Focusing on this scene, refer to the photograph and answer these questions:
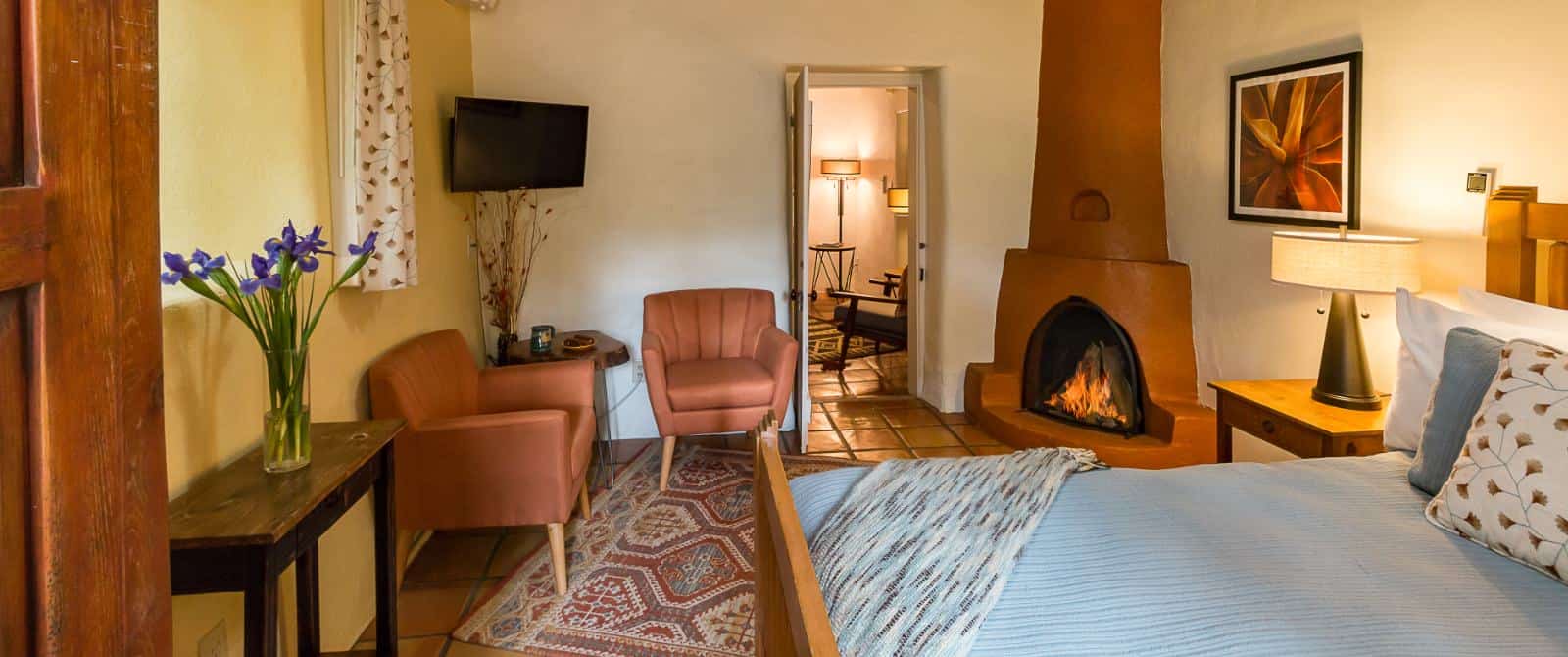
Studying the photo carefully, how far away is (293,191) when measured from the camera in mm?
2342

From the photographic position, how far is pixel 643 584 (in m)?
2.95

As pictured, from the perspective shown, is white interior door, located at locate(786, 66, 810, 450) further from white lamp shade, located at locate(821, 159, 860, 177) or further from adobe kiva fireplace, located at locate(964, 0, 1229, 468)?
white lamp shade, located at locate(821, 159, 860, 177)

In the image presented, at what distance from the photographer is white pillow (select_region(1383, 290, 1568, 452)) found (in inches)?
86.1

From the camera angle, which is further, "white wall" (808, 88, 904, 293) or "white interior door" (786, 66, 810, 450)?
"white wall" (808, 88, 904, 293)

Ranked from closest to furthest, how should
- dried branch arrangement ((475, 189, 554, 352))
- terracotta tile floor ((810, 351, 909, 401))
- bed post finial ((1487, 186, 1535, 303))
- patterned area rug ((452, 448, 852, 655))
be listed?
1. bed post finial ((1487, 186, 1535, 303))
2. patterned area rug ((452, 448, 852, 655))
3. dried branch arrangement ((475, 189, 554, 352))
4. terracotta tile floor ((810, 351, 909, 401))

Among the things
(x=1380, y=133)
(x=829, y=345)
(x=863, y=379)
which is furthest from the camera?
(x=829, y=345)

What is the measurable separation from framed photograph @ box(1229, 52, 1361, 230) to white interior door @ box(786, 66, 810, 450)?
1879 millimetres

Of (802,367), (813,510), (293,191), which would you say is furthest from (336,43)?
(802,367)

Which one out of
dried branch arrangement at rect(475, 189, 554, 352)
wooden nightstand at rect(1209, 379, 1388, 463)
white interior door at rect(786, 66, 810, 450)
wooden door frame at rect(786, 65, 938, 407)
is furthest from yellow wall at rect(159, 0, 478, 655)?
wooden nightstand at rect(1209, 379, 1388, 463)

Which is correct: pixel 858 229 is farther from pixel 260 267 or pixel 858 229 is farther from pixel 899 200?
pixel 260 267

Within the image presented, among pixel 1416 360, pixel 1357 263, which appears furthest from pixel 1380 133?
pixel 1416 360

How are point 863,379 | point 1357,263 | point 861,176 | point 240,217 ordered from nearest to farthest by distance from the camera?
point 240,217, point 1357,263, point 863,379, point 861,176

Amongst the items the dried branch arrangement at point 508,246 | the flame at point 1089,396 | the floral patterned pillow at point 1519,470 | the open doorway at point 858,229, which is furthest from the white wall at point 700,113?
the floral patterned pillow at point 1519,470

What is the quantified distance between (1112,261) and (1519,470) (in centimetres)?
258
